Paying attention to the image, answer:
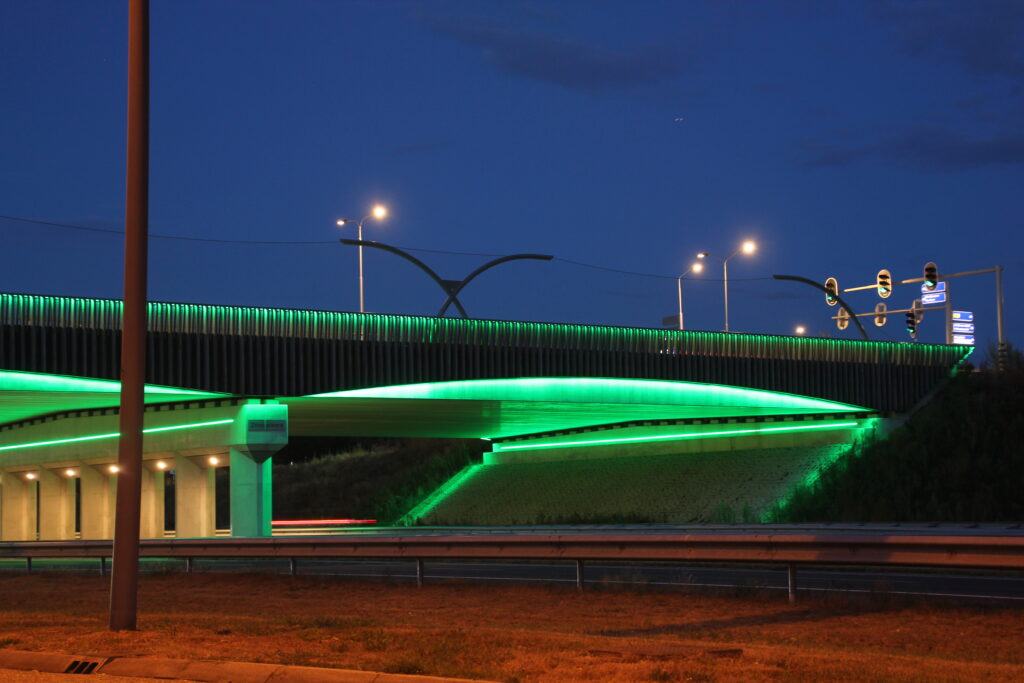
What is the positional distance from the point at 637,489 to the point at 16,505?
113 feet

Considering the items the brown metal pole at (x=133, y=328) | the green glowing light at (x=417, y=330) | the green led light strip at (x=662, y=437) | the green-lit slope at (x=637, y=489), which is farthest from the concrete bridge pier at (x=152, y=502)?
the brown metal pole at (x=133, y=328)

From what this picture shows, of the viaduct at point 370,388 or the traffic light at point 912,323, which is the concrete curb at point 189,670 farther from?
the traffic light at point 912,323

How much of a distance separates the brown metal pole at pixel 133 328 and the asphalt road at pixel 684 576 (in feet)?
25.9

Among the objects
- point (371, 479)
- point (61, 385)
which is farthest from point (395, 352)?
point (371, 479)

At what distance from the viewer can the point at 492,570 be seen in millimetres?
24344

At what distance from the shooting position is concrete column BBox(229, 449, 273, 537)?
128 feet

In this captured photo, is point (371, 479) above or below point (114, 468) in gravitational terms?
below

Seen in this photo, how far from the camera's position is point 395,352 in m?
39.0

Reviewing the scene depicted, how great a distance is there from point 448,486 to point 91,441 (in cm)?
1909

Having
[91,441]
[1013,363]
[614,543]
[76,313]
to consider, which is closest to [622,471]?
[1013,363]

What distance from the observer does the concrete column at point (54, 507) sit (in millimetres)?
61281

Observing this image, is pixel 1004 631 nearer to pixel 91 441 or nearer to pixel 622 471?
pixel 622 471

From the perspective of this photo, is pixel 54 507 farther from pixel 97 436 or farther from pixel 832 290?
pixel 832 290

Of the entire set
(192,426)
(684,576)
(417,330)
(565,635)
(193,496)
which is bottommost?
(684,576)
